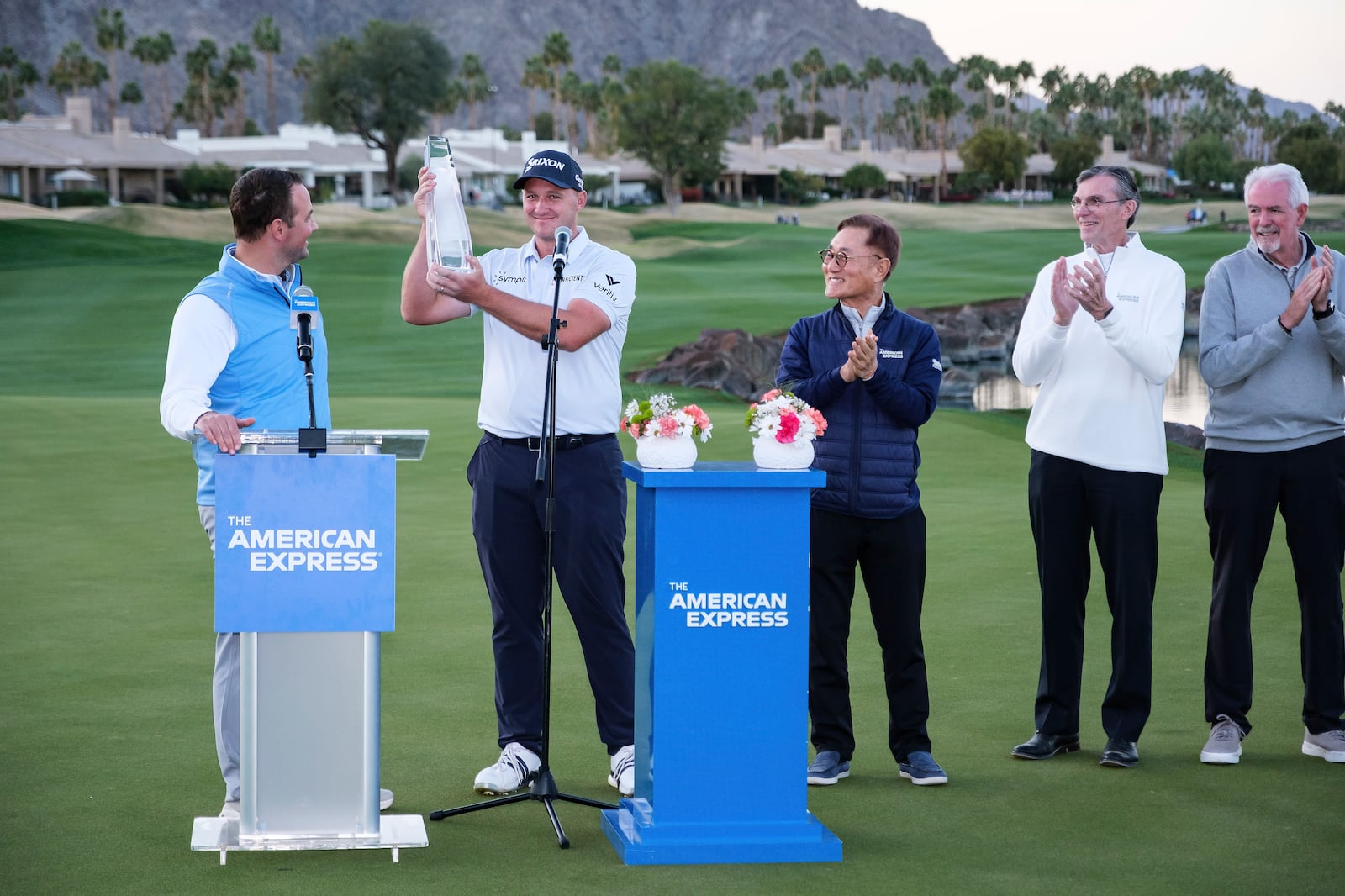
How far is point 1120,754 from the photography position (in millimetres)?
5438

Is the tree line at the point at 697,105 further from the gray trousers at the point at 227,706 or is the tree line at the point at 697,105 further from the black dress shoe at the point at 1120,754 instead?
the gray trousers at the point at 227,706

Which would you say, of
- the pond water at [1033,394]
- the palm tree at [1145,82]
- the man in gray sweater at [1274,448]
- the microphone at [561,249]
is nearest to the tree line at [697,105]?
the palm tree at [1145,82]

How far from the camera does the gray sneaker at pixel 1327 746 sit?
5496mm

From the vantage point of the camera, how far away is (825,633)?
5.46 m

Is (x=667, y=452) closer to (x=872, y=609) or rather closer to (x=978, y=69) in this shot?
(x=872, y=609)

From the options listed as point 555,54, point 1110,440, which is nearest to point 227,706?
point 1110,440

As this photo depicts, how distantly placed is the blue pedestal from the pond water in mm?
18823

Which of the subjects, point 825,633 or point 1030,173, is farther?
point 1030,173

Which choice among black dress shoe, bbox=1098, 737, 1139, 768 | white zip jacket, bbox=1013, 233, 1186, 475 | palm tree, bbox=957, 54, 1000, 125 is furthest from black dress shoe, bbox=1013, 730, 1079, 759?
palm tree, bbox=957, 54, 1000, 125

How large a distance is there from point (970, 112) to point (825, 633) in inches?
5520

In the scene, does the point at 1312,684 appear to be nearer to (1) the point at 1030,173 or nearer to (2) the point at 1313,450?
(2) the point at 1313,450

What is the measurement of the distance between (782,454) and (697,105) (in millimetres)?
81742

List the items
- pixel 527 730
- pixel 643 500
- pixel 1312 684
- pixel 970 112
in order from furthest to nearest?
pixel 970 112 → pixel 1312 684 → pixel 527 730 → pixel 643 500

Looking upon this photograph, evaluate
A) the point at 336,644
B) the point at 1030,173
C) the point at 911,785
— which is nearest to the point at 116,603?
the point at 336,644
